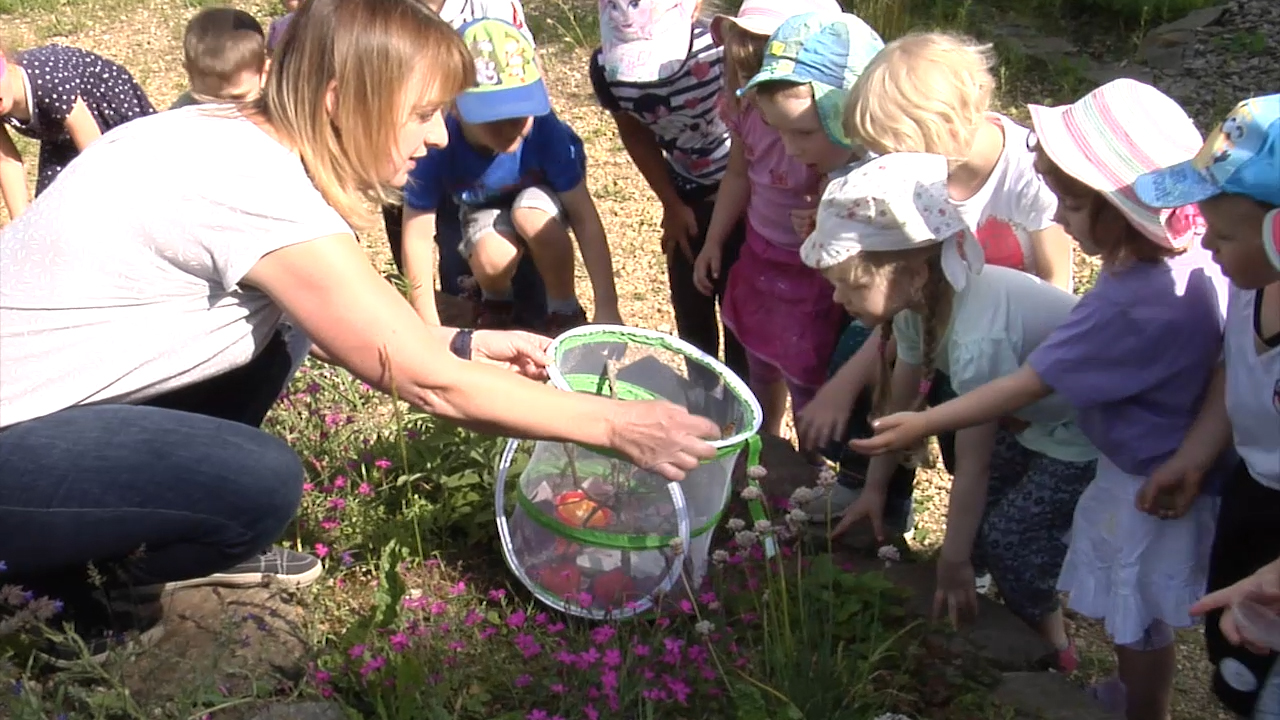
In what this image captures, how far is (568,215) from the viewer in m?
3.55

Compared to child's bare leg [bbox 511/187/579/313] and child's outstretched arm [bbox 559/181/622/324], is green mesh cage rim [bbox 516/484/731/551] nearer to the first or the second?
child's outstretched arm [bbox 559/181/622/324]

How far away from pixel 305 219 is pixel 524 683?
0.89 metres

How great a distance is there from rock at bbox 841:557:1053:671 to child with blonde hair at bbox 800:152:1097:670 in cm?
5

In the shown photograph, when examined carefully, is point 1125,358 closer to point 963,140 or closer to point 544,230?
point 963,140

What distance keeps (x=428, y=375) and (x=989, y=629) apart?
1237 mm

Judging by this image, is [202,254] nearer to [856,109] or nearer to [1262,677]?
[856,109]

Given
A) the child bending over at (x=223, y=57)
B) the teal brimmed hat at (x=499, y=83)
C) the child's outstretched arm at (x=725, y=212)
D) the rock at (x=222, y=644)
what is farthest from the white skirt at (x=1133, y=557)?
the child bending over at (x=223, y=57)

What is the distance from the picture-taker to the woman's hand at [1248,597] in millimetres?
1854

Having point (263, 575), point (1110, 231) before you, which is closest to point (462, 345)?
point (263, 575)

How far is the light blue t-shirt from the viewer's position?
3504 millimetres

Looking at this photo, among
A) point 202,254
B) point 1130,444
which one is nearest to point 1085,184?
point 1130,444

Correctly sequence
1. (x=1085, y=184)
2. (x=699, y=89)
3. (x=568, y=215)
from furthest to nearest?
(x=568, y=215), (x=699, y=89), (x=1085, y=184)

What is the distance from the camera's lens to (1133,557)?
2.27 meters

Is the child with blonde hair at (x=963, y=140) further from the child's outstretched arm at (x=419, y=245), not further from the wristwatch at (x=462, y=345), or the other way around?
the child's outstretched arm at (x=419, y=245)
